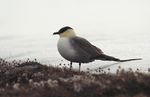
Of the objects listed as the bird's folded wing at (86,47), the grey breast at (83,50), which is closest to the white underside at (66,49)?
the grey breast at (83,50)

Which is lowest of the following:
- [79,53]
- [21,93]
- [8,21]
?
[21,93]

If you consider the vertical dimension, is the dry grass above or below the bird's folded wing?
below

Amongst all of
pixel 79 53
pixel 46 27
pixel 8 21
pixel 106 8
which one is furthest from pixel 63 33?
pixel 106 8

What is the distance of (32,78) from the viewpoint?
19.9 meters

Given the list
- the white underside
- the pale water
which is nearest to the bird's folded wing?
the white underside

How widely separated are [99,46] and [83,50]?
43.8 ft

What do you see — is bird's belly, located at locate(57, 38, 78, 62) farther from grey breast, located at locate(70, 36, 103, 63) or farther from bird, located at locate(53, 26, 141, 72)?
grey breast, located at locate(70, 36, 103, 63)

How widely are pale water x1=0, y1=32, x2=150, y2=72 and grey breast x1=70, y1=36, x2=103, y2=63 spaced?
1.28 m

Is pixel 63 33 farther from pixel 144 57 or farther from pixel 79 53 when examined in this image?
pixel 144 57

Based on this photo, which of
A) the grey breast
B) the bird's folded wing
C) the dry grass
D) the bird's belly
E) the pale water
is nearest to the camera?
the dry grass

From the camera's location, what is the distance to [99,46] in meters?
35.5

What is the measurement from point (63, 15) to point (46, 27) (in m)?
9.35

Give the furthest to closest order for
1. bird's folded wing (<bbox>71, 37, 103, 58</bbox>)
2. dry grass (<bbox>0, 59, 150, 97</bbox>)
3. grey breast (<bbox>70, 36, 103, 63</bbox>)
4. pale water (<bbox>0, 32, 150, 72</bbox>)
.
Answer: pale water (<bbox>0, 32, 150, 72</bbox>) → bird's folded wing (<bbox>71, 37, 103, 58</bbox>) → grey breast (<bbox>70, 36, 103, 63</bbox>) → dry grass (<bbox>0, 59, 150, 97</bbox>)

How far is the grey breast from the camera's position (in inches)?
869
